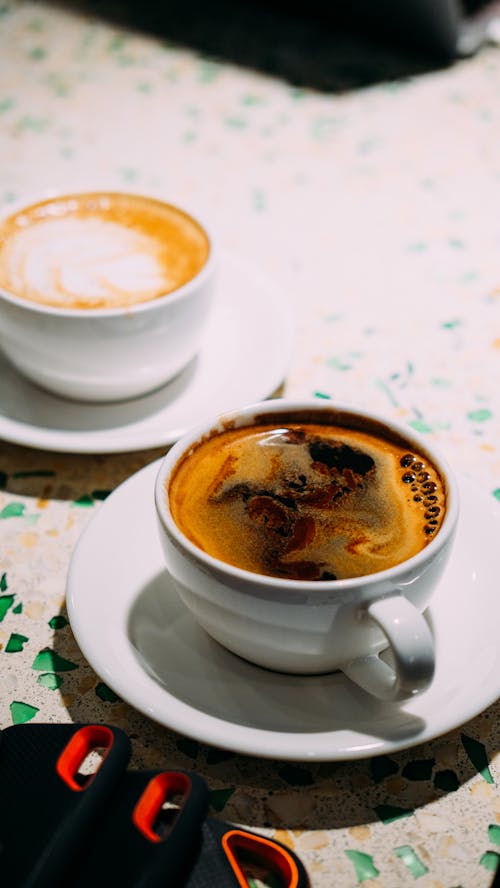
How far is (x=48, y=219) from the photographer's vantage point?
3.50 ft

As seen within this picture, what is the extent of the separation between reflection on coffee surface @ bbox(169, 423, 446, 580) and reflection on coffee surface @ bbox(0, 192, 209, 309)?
286 mm

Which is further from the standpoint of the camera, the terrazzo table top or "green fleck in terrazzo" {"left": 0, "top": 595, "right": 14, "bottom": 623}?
"green fleck in terrazzo" {"left": 0, "top": 595, "right": 14, "bottom": 623}

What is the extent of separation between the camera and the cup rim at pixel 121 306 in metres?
0.88

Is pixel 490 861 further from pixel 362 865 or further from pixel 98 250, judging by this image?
pixel 98 250

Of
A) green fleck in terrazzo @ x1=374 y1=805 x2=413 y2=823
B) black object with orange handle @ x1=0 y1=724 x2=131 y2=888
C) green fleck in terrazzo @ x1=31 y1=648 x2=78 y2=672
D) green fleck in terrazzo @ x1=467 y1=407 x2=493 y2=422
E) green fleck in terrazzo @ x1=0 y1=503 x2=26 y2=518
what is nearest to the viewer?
black object with orange handle @ x1=0 y1=724 x2=131 y2=888

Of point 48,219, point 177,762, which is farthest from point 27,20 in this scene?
point 177,762

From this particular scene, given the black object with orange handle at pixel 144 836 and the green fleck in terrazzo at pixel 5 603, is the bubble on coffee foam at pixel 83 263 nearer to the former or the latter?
the green fleck in terrazzo at pixel 5 603

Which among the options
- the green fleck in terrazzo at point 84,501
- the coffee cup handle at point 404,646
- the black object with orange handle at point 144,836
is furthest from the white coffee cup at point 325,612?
the green fleck in terrazzo at point 84,501

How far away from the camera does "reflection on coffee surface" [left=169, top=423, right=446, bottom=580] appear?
0.64m

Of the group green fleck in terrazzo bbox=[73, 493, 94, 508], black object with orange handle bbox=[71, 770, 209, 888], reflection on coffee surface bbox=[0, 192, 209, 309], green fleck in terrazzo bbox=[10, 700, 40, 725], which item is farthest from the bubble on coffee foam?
black object with orange handle bbox=[71, 770, 209, 888]

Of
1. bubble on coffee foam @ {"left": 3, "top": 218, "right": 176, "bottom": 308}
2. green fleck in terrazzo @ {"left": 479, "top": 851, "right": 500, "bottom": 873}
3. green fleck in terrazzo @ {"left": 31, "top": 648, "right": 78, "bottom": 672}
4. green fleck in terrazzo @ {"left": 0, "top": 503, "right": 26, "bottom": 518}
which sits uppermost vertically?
green fleck in terrazzo @ {"left": 479, "top": 851, "right": 500, "bottom": 873}

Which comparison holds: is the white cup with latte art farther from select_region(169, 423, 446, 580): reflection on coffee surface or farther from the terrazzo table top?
select_region(169, 423, 446, 580): reflection on coffee surface

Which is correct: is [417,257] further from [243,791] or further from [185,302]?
[243,791]

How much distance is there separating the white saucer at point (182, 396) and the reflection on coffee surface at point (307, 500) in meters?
0.17
